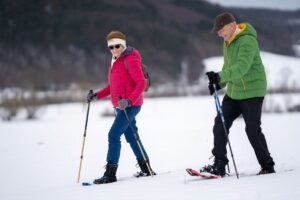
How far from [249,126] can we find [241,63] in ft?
2.19

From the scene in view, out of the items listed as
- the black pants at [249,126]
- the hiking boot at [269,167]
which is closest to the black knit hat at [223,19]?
the black pants at [249,126]

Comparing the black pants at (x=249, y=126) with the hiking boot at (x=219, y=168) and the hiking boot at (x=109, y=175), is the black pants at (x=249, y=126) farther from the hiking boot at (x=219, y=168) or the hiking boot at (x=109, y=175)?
the hiking boot at (x=109, y=175)

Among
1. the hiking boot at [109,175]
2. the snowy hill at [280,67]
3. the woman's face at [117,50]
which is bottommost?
the hiking boot at [109,175]

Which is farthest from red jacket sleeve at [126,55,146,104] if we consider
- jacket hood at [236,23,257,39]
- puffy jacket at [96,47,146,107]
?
jacket hood at [236,23,257,39]

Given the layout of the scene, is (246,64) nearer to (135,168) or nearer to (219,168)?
(219,168)

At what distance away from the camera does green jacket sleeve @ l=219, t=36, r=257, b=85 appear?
4.39 m

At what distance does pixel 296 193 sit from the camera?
3379mm

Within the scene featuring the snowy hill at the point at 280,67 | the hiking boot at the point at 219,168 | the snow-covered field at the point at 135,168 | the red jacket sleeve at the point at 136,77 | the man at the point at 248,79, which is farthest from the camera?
the snowy hill at the point at 280,67

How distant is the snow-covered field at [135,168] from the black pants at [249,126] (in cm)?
27

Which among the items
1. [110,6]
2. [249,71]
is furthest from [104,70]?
[249,71]

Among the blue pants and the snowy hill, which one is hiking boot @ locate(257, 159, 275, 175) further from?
the snowy hill

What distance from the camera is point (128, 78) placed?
512 cm

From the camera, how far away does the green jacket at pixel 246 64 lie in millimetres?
4457

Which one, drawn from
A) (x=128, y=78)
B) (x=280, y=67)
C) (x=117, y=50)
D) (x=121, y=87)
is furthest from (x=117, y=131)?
(x=280, y=67)
